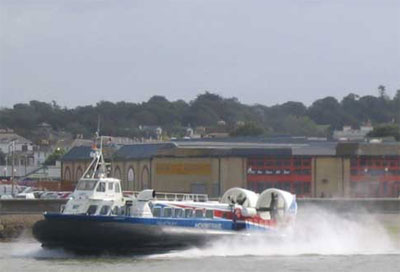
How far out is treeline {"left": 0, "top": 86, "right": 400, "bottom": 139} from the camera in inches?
5517

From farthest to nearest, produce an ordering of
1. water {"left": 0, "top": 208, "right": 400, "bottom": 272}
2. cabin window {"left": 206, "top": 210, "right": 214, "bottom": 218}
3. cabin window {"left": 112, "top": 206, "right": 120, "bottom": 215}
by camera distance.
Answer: cabin window {"left": 206, "top": 210, "right": 214, "bottom": 218} → cabin window {"left": 112, "top": 206, "right": 120, "bottom": 215} → water {"left": 0, "top": 208, "right": 400, "bottom": 272}

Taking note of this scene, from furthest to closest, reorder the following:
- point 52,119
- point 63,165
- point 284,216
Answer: point 52,119 → point 63,165 → point 284,216

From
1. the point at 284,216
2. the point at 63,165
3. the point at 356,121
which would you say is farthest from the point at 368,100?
the point at 284,216

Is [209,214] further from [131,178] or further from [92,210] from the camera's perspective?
[131,178]

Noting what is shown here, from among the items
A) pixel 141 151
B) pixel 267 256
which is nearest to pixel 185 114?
pixel 141 151

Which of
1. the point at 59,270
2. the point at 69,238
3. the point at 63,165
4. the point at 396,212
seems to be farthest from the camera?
the point at 63,165

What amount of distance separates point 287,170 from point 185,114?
99.7m

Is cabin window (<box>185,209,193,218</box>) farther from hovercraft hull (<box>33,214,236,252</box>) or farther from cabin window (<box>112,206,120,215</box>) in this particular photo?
cabin window (<box>112,206,120,215</box>)

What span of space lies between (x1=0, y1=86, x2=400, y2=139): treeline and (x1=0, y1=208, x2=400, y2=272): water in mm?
93447

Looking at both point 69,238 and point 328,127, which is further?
point 328,127

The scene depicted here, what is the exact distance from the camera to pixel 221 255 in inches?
1337

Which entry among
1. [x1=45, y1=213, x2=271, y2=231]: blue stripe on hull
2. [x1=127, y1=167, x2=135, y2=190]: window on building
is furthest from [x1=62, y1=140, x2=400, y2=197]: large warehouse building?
[x1=45, y1=213, x2=271, y2=231]: blue stripe on hull

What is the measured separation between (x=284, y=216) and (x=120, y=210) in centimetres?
513

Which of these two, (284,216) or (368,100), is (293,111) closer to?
(368,100)
